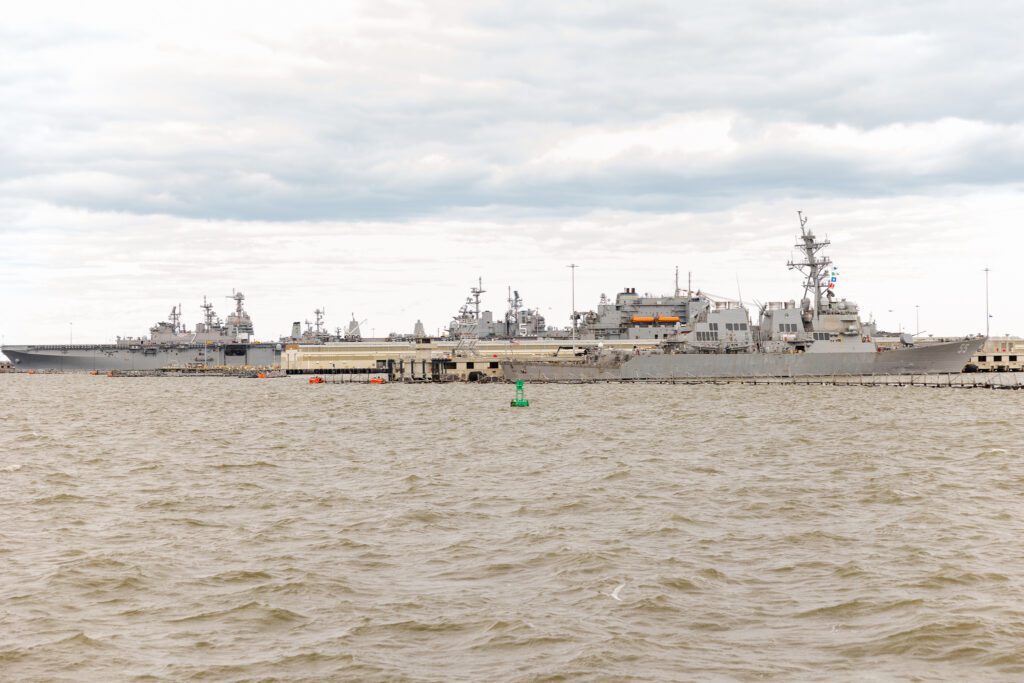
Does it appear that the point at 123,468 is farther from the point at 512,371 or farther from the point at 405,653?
the point at 512,371

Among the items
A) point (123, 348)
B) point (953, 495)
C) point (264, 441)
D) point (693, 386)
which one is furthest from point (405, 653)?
point (123, 348)

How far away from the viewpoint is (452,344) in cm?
13512

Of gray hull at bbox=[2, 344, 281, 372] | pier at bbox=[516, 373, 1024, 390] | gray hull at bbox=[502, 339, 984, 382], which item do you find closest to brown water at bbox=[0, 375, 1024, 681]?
pier at bbox=[516, 373, 1024, 390]

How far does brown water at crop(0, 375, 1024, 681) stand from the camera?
11.5 meters

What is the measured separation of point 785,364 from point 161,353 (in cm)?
10563

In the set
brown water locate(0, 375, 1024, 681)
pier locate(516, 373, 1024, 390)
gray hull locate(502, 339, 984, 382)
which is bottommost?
brown water locate(0, 375, 1024, 681)

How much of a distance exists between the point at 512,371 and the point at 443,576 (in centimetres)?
8172

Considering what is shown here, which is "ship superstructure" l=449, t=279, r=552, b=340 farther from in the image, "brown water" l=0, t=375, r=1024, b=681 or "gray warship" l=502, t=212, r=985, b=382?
"brown water" l=0, t=375, r=1024, b=681

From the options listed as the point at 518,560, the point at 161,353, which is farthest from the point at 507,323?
the point at 518,560

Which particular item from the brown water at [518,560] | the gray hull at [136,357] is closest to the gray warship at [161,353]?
the gray hull at [136,357]

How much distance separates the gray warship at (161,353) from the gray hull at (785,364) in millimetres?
78423

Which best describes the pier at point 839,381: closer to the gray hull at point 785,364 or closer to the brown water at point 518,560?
the gray hull at point 785,364

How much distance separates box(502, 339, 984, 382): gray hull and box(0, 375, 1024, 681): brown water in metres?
52.6

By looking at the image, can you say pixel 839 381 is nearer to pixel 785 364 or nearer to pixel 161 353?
pixel 785 364
